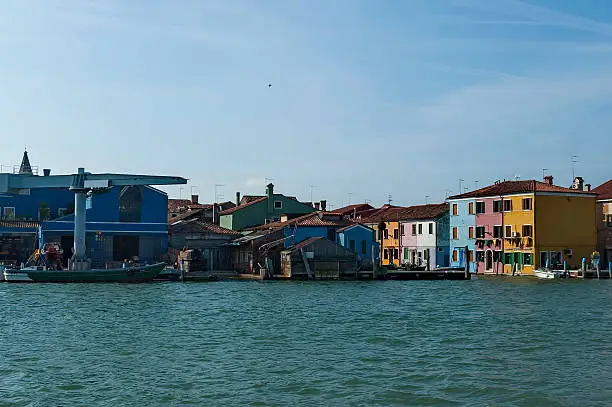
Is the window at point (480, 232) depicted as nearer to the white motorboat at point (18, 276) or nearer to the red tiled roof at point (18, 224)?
the red tiled roof at point (18, 224)

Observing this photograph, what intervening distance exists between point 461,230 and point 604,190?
40.0 feet

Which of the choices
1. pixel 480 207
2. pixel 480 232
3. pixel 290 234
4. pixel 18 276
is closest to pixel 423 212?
pixel 480 207

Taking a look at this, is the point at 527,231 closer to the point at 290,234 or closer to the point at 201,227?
the point at 290,234

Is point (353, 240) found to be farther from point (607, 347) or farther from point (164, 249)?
point (607, 347)

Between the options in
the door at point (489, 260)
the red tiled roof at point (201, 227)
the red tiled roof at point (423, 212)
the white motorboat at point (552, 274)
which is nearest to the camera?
the white motorboat at point (552, 274)

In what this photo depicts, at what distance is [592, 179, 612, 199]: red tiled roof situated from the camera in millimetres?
63469

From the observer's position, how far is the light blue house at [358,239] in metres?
58.6

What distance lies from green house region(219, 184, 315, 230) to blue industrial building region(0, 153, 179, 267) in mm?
12828

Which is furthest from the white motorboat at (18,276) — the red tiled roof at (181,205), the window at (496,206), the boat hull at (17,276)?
the window at (496,206)

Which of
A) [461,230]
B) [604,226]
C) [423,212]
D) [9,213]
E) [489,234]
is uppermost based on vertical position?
[423,212]

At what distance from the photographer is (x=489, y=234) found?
6184 cm

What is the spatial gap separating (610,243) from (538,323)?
37210 mm

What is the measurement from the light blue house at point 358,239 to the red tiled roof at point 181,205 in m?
20.7

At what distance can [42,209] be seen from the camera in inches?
2185
